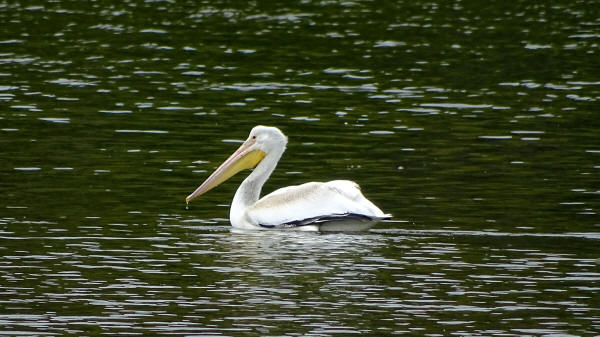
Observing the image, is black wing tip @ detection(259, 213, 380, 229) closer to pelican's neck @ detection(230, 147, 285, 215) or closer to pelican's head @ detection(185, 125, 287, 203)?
pelican's neck @ detection(230, 147, 285, 215)

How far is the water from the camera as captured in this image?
372 inches

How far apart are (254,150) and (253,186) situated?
48cm

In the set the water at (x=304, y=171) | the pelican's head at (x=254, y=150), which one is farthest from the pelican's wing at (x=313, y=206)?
the pelican's head at (x=254, y=150)

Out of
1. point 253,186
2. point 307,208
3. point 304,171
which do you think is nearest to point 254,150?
point 253,186

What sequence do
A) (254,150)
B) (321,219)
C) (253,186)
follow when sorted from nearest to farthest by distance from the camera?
(321,219), (253,186), (254,150)

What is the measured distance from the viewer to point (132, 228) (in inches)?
475

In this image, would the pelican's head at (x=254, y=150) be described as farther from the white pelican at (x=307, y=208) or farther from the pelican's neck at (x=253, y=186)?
the white pelican at (x=307, y=208)

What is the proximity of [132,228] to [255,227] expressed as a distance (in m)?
1.03

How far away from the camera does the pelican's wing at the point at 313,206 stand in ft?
38.4

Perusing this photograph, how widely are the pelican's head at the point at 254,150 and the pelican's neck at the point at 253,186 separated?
62 millimetres

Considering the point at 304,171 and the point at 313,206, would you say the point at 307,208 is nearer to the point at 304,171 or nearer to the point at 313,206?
the point at 313,206

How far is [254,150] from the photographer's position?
13.3 m

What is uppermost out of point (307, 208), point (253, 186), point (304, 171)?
point (307, 208)

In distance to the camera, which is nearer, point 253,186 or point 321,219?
point 321,219
